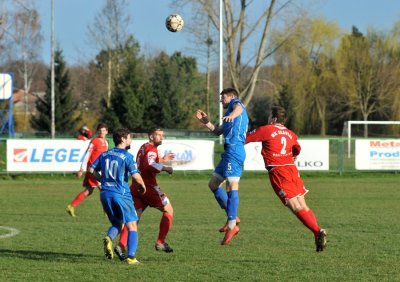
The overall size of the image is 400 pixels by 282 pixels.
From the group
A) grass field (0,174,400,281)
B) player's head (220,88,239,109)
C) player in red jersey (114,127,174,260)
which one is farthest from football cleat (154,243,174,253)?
player's head (220,88,239,109)

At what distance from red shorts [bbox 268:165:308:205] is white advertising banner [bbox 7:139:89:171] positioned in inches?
730

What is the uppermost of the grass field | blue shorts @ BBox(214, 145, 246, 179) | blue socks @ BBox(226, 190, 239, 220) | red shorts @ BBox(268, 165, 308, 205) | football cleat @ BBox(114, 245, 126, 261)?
blue shorts @ BBox(214, 145, 246, 179)

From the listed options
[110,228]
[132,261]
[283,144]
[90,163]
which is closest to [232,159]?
[283,144]

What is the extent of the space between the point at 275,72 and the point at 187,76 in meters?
10.4

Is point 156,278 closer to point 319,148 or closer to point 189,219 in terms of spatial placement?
point 189,219

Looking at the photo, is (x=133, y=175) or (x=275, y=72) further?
(x=275, y=72)

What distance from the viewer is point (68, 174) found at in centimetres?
2914

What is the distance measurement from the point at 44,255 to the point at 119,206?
63.9 inches

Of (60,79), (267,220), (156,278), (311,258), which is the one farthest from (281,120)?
(60,79)

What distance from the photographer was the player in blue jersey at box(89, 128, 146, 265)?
9.66 metres

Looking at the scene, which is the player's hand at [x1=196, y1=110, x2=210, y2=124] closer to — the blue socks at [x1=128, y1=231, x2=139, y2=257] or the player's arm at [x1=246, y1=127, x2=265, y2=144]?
the player's arm at [x1=246, y1=127, x2=265, y2=144]

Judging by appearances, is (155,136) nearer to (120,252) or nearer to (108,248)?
(120,252)

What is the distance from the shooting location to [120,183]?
384 inches

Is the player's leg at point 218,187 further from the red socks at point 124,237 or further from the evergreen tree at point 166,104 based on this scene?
the evergreen tree at point 166,104
